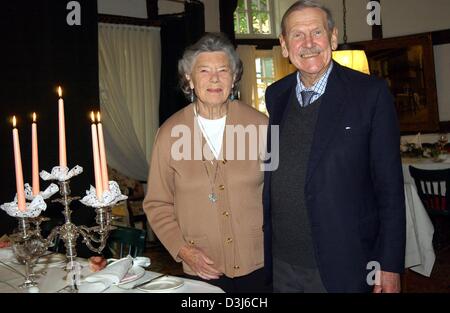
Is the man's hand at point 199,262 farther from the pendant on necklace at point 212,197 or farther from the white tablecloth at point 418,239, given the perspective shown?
the white tablecloth at point 418,239

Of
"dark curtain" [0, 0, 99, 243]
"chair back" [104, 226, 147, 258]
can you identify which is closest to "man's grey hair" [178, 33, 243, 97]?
"chair back" [104, 226, 147, 258]

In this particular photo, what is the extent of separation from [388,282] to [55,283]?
1371 mm

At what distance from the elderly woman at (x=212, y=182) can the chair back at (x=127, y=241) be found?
0.30m

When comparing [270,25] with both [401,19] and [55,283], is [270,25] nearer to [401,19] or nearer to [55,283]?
[401,19]

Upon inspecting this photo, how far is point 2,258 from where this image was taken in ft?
8.63

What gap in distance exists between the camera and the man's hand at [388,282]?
190cm

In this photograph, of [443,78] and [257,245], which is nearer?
[257,245]

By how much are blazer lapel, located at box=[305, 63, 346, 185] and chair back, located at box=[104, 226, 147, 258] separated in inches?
42.0

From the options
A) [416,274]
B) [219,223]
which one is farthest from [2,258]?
[416,274]

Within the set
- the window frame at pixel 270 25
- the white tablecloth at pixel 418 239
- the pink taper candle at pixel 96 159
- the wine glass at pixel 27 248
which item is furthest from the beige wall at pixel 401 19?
the pink taper candle at pixel 96 159

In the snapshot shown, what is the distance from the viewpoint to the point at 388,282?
1899 millimetres

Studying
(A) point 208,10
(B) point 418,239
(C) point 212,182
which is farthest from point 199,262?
(A) point 208,10

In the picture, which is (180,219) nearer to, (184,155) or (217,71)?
(184,155)

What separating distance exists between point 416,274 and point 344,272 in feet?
11.0
